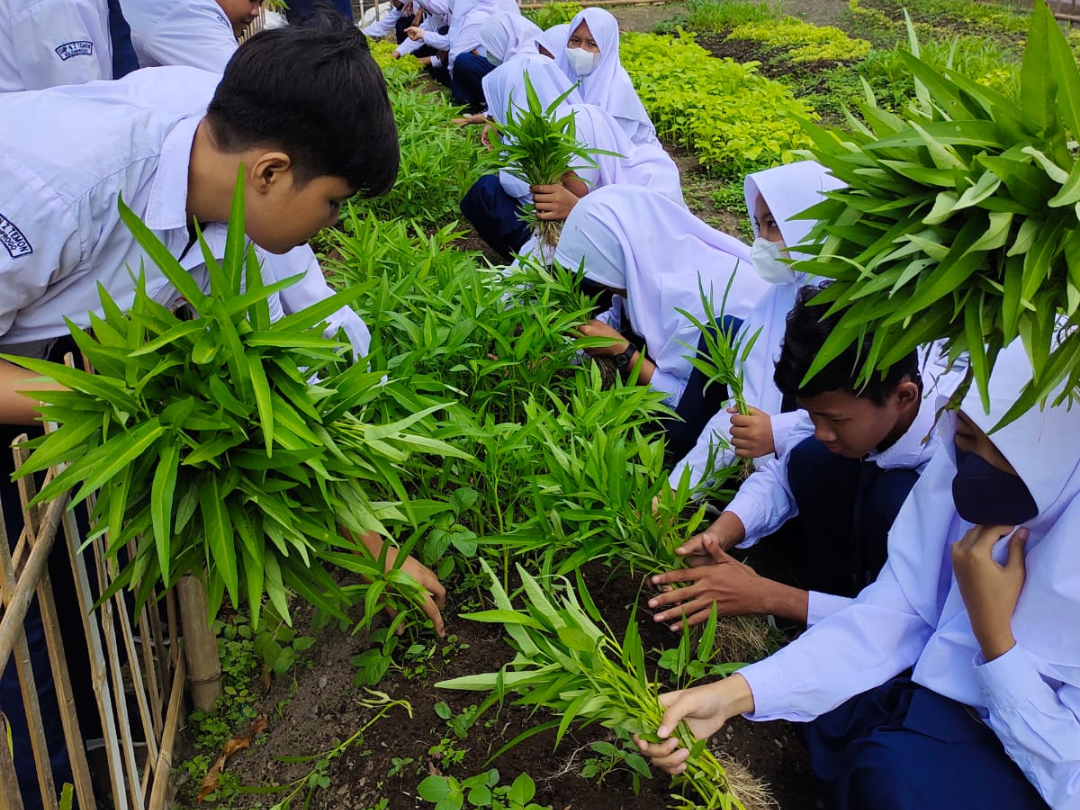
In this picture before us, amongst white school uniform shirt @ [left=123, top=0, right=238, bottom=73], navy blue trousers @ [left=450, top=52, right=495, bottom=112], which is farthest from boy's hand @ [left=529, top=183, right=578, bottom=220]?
navy blue trousers @ [left=450, top=52, right=495, bottom=112]

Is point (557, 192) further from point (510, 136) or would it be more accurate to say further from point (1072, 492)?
point (1072, 492)

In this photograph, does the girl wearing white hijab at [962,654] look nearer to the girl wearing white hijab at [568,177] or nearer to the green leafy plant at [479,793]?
the green leafy plant at [479,793]

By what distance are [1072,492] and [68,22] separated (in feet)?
7.67

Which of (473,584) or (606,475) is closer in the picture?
(606,475)

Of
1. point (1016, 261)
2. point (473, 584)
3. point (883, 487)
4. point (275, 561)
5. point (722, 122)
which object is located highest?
point (1016, 261)

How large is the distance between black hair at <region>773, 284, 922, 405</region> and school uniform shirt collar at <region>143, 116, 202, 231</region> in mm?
1200

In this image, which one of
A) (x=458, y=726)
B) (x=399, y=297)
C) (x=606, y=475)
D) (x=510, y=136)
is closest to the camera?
(x=458, y=726)

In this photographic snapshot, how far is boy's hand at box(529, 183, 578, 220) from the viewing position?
3566 millimetres

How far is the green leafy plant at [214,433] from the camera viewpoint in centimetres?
128

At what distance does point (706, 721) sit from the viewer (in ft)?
5.20

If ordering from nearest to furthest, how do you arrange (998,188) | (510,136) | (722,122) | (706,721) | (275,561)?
(998,188) → (275,561) → (706,721) → (510,136) → (722,122)

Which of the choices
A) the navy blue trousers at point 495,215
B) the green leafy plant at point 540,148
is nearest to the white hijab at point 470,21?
the navy blue trousers at point 495,215

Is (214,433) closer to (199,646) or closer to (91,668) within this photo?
(91,668)

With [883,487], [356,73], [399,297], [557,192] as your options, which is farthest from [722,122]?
[356,73]
